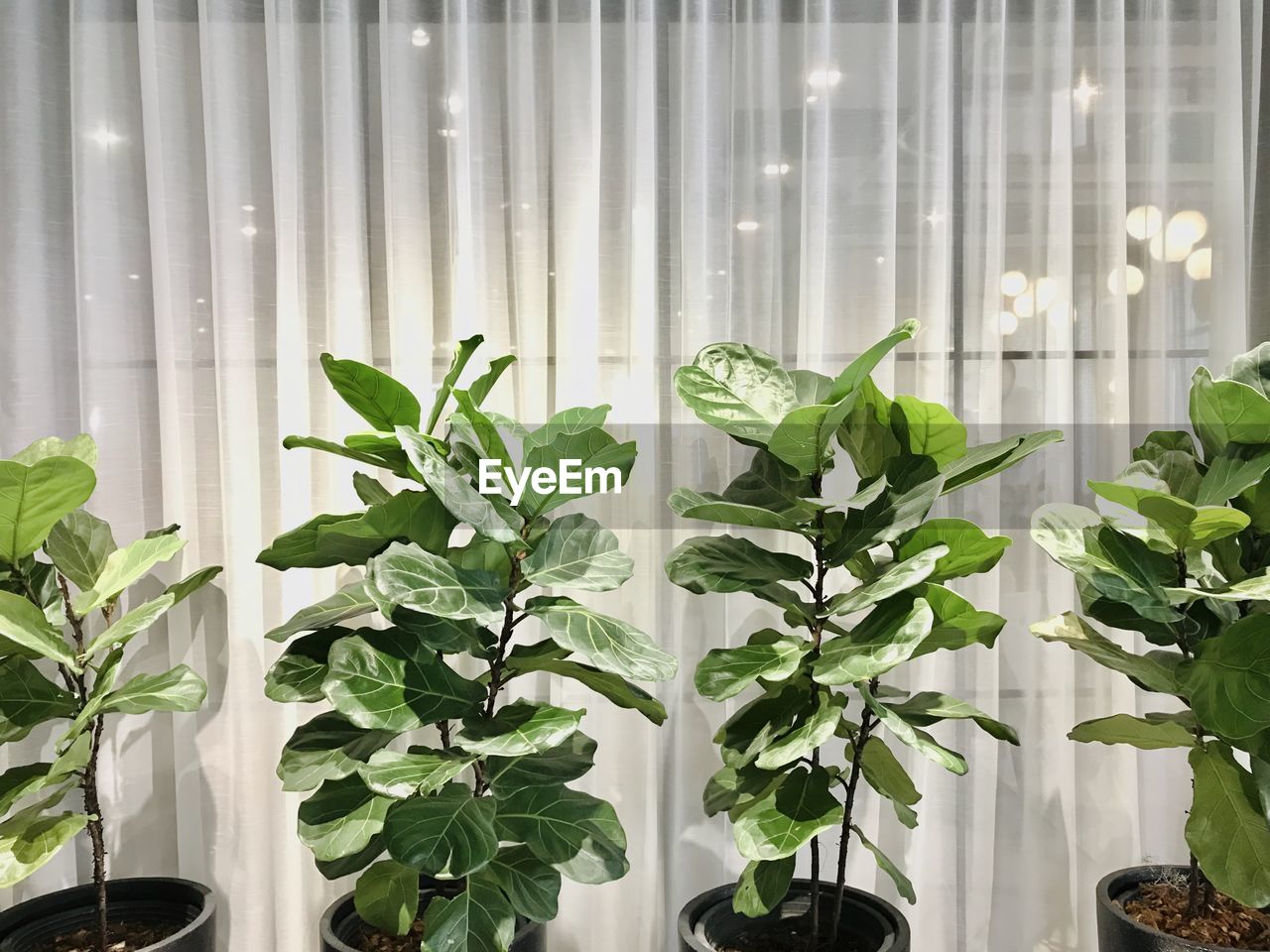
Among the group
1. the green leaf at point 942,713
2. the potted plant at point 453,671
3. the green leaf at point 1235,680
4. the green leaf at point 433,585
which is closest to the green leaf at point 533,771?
the potted plant at point 453,671

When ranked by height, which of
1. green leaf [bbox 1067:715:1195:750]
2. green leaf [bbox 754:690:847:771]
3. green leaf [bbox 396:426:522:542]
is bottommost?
green leaf [bbox 1067:715:1195:750]

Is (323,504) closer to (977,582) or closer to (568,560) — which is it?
(568,560)

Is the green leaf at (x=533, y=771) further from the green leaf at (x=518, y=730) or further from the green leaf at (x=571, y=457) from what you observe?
the green leaf at (x=571, y=457)

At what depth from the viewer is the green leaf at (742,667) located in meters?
1.16

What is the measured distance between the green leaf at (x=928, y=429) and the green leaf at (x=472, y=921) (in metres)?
0.79

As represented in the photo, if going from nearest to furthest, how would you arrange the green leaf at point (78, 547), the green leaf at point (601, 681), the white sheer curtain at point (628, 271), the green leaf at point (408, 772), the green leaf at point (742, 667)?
the green leaf at point (408, 772)
the green leaf at point (742, 667)
the green leaf at point (601, 681)
the green leaf at point (78, 547)
the white sheer curtain at point (628, 271)

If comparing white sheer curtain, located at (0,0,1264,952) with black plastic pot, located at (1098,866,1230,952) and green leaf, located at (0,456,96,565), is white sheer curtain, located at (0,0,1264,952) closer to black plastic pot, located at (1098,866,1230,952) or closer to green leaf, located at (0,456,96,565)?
black plastic pot, located at (1098,866,1230,952)

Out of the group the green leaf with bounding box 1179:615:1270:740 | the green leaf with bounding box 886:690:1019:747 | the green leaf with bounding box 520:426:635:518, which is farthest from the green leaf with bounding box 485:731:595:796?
the green leaf with bounding box 1179:615:1270:740

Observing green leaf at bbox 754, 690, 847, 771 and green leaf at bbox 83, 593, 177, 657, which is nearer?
green leaf at bbox 754, 690, 847, 771

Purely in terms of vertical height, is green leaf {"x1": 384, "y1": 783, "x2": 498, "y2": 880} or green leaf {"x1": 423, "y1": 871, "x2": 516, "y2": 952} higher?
green leaf {"x1": 384, "y1": 783, "x2": 498, "y2": 880}

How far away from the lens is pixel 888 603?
3.86 feet

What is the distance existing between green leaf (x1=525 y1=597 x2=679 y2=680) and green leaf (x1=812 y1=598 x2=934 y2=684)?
0.19 metres

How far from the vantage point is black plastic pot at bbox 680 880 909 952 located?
131 cm

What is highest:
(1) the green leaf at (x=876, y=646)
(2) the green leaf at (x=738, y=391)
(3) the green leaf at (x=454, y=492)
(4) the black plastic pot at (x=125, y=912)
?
(2) the green leaf at (x=738, y=391)
